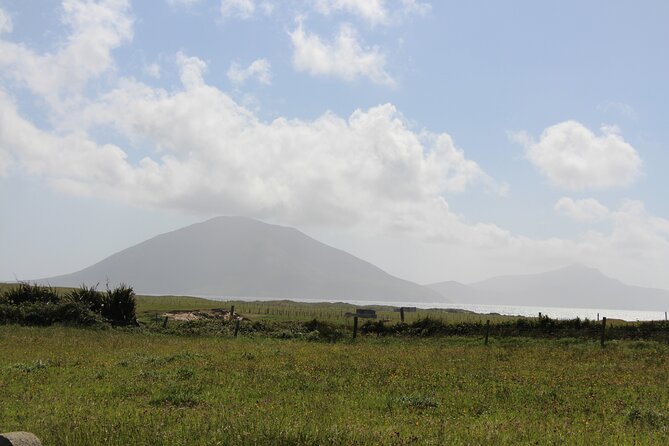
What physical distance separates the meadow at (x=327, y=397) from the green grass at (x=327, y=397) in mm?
46

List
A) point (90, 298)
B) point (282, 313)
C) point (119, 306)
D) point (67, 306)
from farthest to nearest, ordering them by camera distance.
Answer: point (282, 313) < point (90, 298) < point (119, 306) < point (67, 306)

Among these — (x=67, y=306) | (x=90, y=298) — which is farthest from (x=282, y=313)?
(x=67, y=306)

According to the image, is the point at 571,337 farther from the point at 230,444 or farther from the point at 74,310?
the point at 74,310

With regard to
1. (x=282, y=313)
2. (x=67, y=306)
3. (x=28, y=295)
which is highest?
(x=28, y=295)

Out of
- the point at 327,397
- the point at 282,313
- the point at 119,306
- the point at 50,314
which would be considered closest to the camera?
the point at 327,397

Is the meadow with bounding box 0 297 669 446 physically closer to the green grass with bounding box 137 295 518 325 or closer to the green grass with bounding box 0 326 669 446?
the green grass with bounding box 0 326 669 446

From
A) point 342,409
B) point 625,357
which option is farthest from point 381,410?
point 625,357

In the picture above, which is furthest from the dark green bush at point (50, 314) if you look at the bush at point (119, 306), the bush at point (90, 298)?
the bush at point (90, 298)

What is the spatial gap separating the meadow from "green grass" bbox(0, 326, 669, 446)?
0.15 feet

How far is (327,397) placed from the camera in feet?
49.7

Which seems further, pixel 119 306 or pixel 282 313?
pixel 282 313

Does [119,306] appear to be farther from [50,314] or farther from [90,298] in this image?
[50,314]

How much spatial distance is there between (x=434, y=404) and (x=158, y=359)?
14.1 meters

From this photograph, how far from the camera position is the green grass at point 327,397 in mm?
10242
